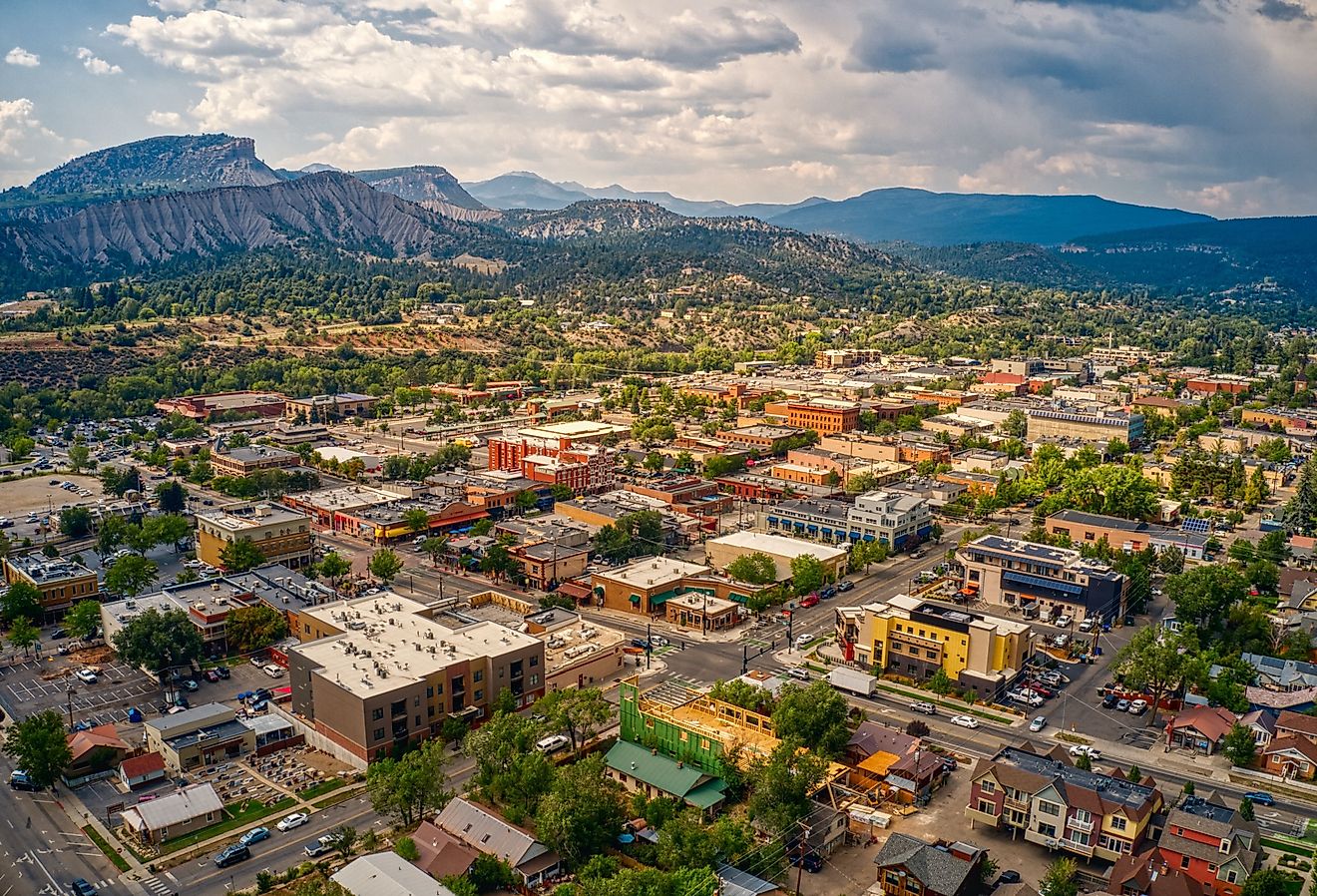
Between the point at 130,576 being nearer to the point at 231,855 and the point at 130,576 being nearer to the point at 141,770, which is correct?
the point at 141,770

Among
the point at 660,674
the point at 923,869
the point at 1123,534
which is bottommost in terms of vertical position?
the point at 660,674

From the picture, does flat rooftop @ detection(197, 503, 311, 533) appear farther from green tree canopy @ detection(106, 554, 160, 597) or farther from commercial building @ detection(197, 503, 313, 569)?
green tree canopy @ detection(106, 554, 160, 597)

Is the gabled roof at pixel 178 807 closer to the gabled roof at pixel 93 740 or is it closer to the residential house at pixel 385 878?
the gabled roof at pixel 93 740

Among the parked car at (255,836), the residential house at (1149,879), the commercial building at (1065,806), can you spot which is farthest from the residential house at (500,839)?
the residential house at (1149,879)

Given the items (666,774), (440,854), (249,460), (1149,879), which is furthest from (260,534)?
(1149,879)

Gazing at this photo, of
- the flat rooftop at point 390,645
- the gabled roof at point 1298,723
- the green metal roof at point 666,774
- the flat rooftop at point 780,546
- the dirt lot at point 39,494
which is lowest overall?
the dirt lot at point 39,494
